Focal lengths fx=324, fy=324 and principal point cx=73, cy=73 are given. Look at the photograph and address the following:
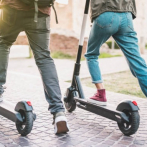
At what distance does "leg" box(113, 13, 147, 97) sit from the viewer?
9.89 feet

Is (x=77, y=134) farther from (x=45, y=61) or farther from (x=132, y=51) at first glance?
(x=132, y=51)

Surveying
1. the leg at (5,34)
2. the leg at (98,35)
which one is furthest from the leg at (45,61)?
the leg at (98,35)

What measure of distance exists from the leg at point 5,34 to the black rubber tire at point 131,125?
4.13 ft

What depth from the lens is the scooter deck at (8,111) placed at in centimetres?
299

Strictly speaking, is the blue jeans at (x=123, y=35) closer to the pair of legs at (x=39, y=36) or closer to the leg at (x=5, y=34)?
the pair of legs at (x=39, y=36)

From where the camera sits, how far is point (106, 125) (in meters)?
3.37

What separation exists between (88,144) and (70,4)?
2506 centimetres

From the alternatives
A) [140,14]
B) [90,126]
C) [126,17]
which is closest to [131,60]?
[126,17]

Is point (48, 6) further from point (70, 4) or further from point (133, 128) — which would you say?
point (70, 4)

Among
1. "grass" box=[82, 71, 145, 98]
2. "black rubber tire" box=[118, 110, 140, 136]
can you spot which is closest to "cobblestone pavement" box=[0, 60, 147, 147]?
"black rubber tire" box=[118, 110, 140, 136]

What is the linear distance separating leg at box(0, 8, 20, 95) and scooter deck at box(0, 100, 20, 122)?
0.17m

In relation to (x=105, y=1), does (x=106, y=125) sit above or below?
below

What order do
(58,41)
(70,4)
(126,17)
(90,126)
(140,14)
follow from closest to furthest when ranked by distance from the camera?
(126,17)
(90,126)
(58,41)
(70,4)
(140,14)

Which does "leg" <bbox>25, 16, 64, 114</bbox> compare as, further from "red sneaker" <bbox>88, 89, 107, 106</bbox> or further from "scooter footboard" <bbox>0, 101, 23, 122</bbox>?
"red sneaker" <bbox>88, 89, 107, 106</bbox>
